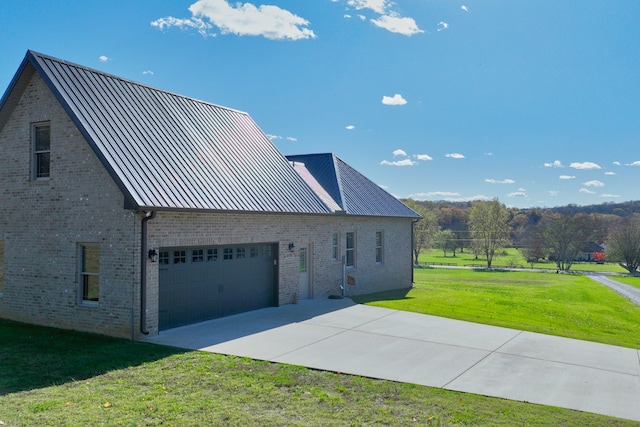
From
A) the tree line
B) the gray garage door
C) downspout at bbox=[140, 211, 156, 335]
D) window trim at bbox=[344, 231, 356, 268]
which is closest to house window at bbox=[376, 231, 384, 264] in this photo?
window trim at bbox=[344, 231, 356, 268]

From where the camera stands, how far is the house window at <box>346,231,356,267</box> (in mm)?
22859

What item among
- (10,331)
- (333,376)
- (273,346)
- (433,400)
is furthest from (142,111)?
(433,400)

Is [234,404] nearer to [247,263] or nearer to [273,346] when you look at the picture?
[273,346]

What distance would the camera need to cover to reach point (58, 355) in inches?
418

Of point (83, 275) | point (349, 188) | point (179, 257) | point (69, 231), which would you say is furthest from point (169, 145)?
point (349, 188)

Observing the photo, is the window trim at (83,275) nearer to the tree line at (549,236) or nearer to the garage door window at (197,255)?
the garage door window at (197,255)

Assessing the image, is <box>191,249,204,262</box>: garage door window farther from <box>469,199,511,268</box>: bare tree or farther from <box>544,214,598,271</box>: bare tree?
<box>544,214,598,271</box>: bare tree

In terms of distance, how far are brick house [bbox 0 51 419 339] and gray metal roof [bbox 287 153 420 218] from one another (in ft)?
19.6

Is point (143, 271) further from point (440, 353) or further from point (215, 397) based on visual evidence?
point (440, 353)

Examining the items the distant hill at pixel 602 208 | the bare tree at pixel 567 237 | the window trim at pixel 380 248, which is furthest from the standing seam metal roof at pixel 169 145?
the distant hill at pixel 602 208

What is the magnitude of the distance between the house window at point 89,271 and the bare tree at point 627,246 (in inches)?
2811

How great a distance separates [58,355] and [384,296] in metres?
14.7

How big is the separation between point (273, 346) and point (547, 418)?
19.6ft

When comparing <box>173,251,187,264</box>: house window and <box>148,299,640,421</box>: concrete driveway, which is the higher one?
<box>173,251,187,264</box>: house window
